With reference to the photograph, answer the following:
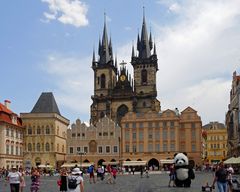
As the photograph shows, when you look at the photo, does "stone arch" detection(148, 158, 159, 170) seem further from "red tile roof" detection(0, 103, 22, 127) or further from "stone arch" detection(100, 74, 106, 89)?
"stone arch" detection(100, 74, 106, 89)

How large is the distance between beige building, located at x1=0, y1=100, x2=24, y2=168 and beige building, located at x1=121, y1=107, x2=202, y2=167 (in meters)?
19.2

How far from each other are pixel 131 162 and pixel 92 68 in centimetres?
3576

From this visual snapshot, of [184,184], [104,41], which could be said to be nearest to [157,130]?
[104,41]

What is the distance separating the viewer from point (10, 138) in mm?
73688

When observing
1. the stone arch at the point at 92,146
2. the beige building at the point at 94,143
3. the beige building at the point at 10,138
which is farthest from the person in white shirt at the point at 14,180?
the stone arch at the point at 92,146

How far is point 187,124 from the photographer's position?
81812 millimetres

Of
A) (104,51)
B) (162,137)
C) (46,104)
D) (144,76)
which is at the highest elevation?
(104,51)

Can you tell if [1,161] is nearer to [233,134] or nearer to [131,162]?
[131,162]

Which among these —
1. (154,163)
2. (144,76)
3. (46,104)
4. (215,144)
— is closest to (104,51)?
(144,76)

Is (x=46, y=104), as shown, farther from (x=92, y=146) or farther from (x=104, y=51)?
(x=104, y=51)

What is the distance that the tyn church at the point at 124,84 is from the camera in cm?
9844

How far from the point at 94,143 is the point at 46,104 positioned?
1190 cm

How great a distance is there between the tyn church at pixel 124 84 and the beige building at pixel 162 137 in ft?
43.9

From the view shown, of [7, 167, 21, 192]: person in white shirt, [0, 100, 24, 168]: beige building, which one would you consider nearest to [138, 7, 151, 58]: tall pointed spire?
[0, 100, 24, 168]: beige building
